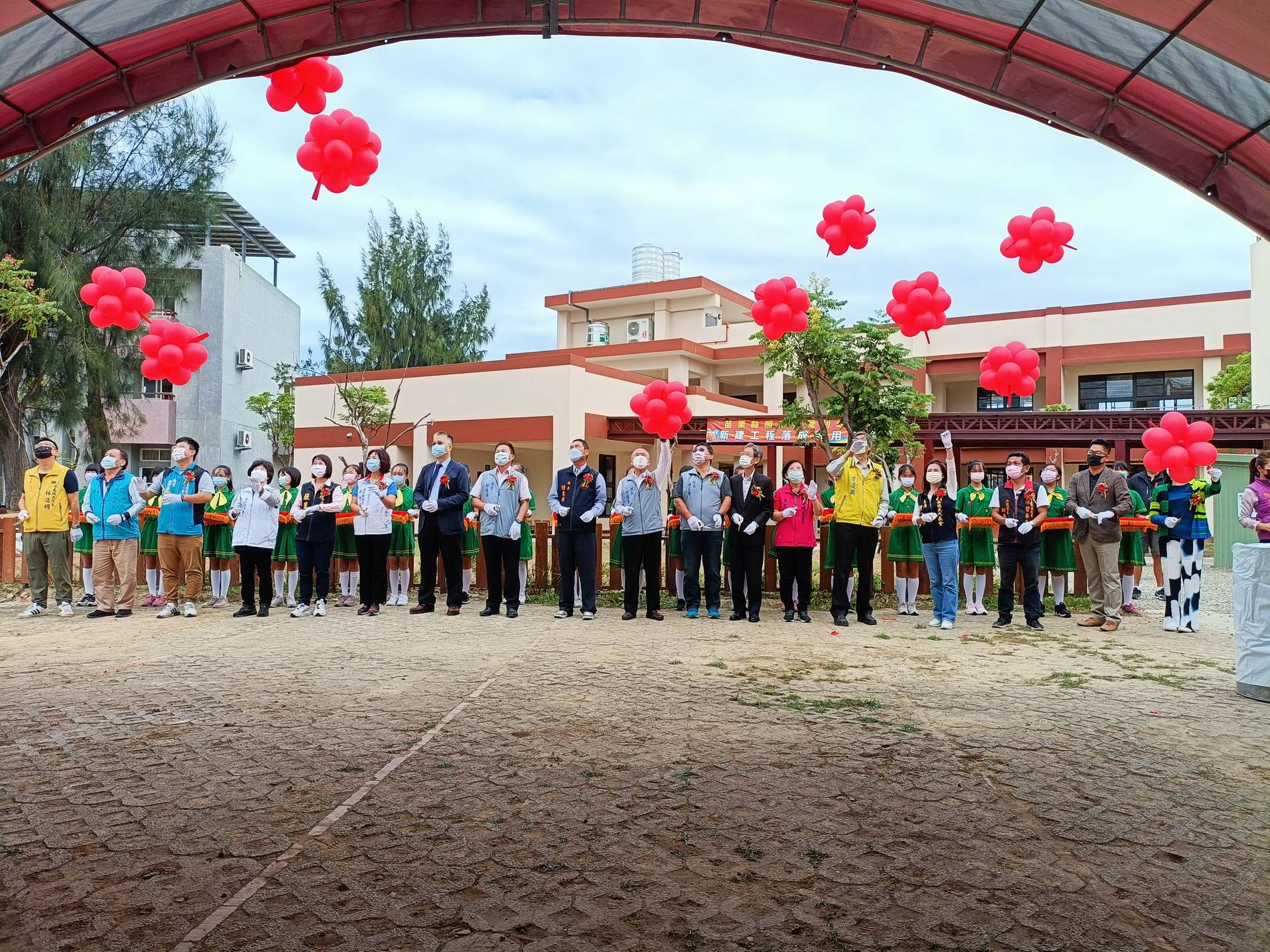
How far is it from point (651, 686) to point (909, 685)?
193 cm

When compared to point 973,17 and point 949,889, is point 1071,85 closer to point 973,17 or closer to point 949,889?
point 973,17

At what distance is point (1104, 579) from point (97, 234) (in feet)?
77.6

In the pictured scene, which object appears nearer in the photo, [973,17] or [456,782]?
[456,782]

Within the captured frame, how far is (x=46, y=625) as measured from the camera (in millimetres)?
9422

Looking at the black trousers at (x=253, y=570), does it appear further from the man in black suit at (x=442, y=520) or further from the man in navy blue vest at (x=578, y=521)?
the man in navy blue vest at (x=578, y=521)

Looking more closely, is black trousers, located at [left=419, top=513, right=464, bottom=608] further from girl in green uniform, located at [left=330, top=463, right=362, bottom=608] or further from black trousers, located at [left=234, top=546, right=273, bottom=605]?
black trousers, located at [left=234, top=546, right=273, bottom=605]

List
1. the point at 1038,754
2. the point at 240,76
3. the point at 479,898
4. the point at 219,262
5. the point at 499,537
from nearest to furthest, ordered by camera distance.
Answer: the point at 479,898 → the point at 1038,754 → the point at 240,76 → the point at 499,537 → the point at 219,262

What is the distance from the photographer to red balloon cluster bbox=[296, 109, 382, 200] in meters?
7.11

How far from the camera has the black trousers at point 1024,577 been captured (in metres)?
9.79

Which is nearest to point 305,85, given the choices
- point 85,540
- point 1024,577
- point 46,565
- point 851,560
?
point 851,560

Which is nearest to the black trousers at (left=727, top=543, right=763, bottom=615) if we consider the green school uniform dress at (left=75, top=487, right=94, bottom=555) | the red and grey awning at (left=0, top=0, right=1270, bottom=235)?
the red and grey awning at (left=0, top=0, right=1270, bottom=235)

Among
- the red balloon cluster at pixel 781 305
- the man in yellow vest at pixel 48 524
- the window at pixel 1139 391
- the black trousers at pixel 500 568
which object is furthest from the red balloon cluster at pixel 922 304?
the window at pixel 1139 391

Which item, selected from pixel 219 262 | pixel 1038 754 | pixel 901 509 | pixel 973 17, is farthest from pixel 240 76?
pixel 219 262

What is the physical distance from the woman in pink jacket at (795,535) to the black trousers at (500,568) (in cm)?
306
